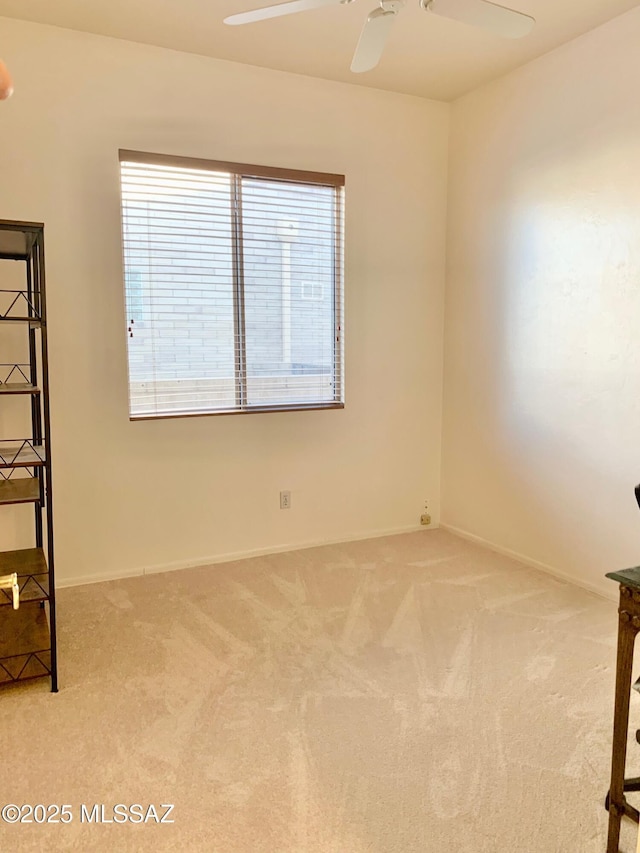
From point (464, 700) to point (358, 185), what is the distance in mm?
2903

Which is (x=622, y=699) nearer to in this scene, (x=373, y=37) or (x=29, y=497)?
(x=29, y=497)

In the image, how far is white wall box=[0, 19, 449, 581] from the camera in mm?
2965

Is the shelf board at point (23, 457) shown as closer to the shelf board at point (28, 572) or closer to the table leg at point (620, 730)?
the shelf board at point (28, 572)

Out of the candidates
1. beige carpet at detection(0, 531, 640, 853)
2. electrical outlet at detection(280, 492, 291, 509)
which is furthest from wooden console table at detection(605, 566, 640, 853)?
electrical outlet at detection(280, 492, 291, 509)

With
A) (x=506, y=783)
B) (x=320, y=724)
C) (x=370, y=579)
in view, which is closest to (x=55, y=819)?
(x=320, y=724)

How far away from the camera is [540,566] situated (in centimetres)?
343

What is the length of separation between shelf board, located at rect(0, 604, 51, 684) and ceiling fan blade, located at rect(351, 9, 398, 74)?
99.9 inches

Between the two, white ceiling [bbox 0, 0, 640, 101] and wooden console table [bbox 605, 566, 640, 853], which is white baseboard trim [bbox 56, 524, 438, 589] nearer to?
wooden console table [bbox 605, 566, 640, 853]

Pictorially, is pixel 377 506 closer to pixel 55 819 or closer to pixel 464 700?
pixel 464 700

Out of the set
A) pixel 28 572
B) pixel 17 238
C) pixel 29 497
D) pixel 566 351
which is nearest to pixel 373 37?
pixel 17 238

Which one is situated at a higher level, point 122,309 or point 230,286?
point 230,286

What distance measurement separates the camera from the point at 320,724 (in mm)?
2020

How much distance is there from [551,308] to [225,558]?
7.65 feet

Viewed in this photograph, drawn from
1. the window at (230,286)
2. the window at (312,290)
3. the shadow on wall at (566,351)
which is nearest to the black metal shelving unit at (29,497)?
the window at (230,286)
